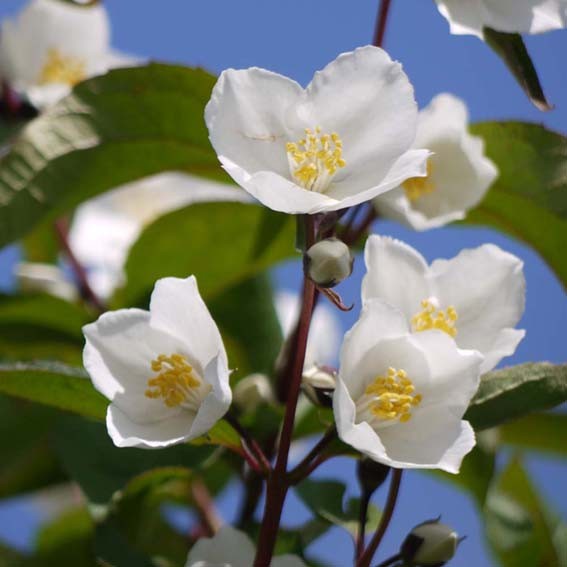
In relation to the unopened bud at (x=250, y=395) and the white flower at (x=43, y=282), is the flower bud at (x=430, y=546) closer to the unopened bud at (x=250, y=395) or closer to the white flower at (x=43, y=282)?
the unopened bud at (x=250, y=395)

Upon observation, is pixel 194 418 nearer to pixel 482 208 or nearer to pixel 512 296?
pixel 512 296

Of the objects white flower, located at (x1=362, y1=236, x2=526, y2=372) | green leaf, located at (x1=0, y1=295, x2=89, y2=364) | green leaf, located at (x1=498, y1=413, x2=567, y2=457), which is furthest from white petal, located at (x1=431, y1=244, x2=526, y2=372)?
green leaf, located at (x1=498, y1=413, x2=567, y2=457)

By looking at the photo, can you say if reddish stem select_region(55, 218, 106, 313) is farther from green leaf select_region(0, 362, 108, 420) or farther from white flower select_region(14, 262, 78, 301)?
green leaf select_region(0, 362, 108, 420)

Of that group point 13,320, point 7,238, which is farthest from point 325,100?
point 13,320

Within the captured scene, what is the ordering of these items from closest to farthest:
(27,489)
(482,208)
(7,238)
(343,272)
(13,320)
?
(343,272) < (7,238) < (482,208) < (13,320) < (27,489)

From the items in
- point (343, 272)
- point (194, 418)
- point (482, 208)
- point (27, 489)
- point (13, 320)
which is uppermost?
point (343, 272)
